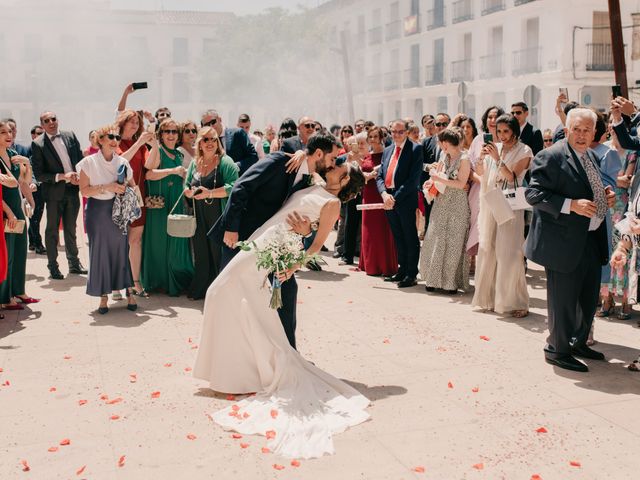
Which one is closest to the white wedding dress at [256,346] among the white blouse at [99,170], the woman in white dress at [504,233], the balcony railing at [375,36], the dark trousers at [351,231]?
the woman in white dress at [504,233]

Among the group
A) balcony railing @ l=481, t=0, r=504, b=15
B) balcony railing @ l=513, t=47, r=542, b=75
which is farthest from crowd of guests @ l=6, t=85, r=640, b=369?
balcony railing @ l=481, t=0, r=504, b=15

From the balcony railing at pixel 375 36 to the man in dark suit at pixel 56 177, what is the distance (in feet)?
142

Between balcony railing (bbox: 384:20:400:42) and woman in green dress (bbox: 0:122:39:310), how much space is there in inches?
1717

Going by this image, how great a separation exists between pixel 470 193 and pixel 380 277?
2.05 meters

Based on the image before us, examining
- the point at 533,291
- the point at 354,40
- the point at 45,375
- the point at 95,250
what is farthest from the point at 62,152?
the point at 354,40

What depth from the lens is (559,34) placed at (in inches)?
1384

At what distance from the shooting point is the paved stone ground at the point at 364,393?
4.78m

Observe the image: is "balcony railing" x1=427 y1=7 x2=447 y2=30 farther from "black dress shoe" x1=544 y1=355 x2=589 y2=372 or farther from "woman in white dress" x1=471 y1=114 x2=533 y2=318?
"black dress shoe" x1=544 y1=355 x2=589 y2=372

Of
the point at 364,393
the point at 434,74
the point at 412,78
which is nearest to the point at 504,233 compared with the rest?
the point at 364,393

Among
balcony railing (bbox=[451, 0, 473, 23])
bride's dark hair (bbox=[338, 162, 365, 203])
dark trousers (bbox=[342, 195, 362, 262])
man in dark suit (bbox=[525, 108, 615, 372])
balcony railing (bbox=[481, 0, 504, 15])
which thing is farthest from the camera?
balcony railing (bbox=[451, 0, 473, 23])

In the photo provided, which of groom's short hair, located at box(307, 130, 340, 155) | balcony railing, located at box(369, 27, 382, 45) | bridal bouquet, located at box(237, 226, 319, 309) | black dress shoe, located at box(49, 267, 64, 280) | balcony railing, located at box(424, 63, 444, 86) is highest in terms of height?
balcony railing, located at box(369, 27, 382, 45)

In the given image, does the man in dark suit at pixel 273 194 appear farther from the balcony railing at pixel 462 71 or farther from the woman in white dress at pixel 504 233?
the balcony railing at pixel 462 71

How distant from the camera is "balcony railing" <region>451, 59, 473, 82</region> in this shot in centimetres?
4291

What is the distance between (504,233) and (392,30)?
1770 inches
